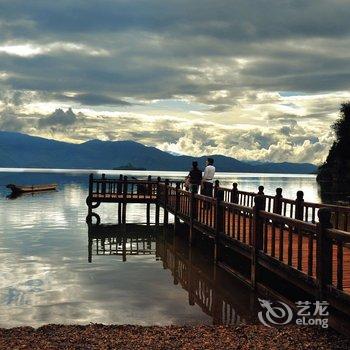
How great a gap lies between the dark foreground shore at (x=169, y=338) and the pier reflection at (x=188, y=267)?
1.88m

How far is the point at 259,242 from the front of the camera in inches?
567

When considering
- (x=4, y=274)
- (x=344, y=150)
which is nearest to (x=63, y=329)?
(x=4, y=274)

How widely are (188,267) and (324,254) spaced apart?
9.84m

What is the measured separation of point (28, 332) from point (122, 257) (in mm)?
11572

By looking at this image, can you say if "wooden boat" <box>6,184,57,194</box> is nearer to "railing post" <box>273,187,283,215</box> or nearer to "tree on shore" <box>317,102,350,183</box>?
"railing post" <box>273,187,283,215</box>

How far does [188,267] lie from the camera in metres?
19.6

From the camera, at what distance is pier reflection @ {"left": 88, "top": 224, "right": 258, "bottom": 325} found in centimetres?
1327

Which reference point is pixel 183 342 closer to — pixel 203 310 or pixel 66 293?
pixel 203 310

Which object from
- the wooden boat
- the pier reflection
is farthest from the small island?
the pier reflection

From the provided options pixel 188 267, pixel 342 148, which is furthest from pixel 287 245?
pixel 342 148

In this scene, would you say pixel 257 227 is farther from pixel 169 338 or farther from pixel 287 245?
pixel 169 338

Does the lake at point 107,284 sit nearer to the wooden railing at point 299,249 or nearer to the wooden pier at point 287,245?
the wooden pier at point 287,245

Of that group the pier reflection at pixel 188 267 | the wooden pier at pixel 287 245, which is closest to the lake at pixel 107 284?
the pier reflection at pixel 188 267

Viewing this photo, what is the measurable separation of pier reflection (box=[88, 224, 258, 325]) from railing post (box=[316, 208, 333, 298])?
7.58 ft
